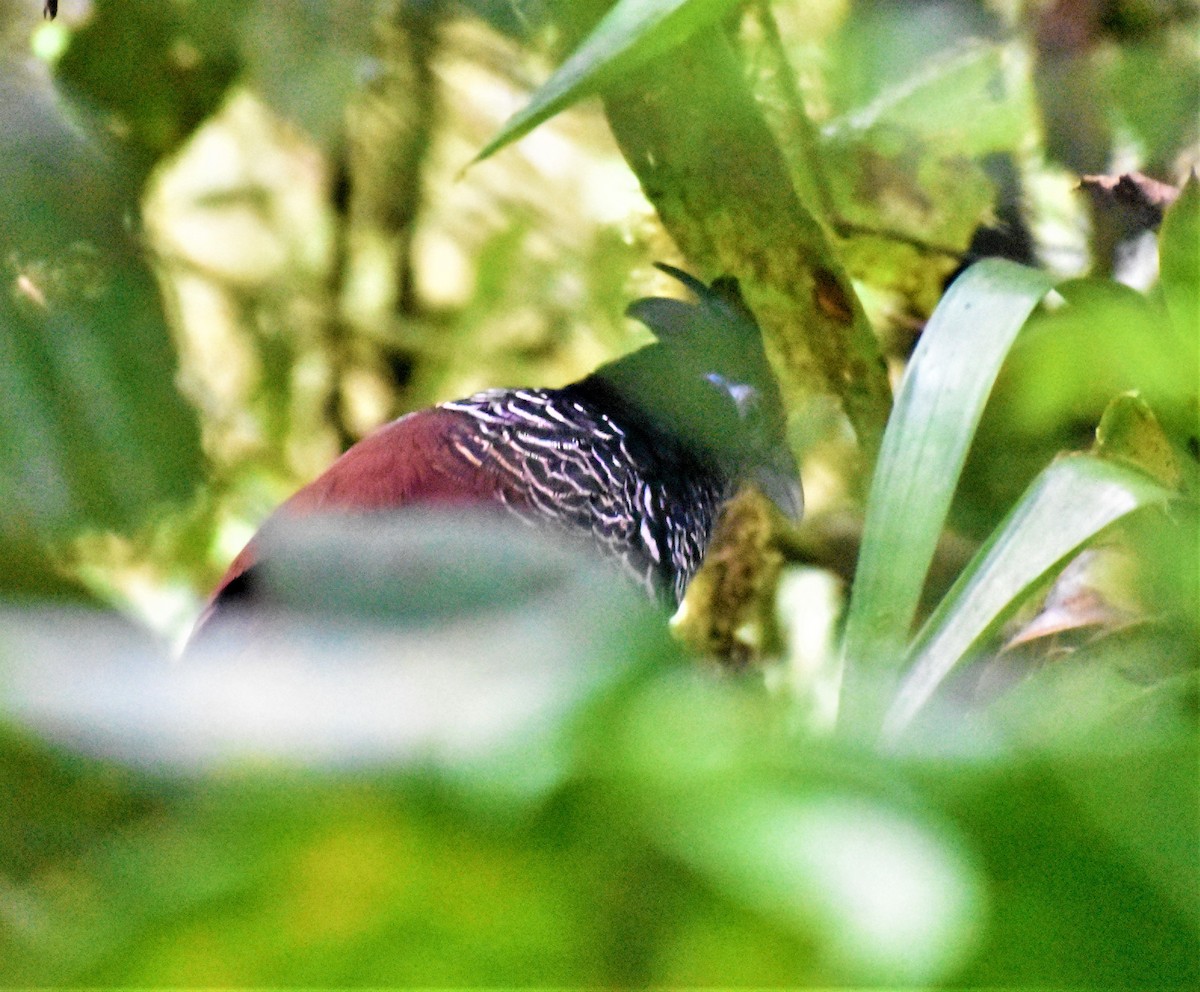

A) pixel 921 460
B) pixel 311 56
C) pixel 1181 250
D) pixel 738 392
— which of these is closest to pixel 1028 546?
pixel 921 460

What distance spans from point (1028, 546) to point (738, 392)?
291mm

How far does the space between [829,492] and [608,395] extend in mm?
348

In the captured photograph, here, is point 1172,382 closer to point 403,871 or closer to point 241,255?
point 403,871

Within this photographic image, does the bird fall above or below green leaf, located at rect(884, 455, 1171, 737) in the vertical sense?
below

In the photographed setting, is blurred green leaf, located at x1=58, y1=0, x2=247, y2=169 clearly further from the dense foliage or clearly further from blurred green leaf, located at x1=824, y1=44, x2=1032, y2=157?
blurred green leaf, located at x1=824, y1=44, x2=1032, y2=157

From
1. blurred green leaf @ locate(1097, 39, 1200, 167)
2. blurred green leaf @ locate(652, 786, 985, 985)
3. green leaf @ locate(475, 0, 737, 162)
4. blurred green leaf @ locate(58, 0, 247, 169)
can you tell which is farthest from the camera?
blurred green leaf @ locate(1097, 39, 1200, 167)

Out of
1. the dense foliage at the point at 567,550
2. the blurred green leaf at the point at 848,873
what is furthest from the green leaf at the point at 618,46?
the blurred green leaf at the point at 848,873

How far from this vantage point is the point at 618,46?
52 cm

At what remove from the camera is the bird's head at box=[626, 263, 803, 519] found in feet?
2.67

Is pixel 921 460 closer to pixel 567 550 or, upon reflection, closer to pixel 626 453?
pixel 567 550

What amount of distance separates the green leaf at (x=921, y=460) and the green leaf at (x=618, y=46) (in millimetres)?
241

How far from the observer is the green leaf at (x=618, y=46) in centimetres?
52

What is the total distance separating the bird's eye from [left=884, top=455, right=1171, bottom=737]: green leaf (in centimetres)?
24

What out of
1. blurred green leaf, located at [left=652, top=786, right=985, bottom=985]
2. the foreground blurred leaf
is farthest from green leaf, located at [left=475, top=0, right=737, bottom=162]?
blurred green leaf, located at [left=652, top=786, right=985, bottom=985]
